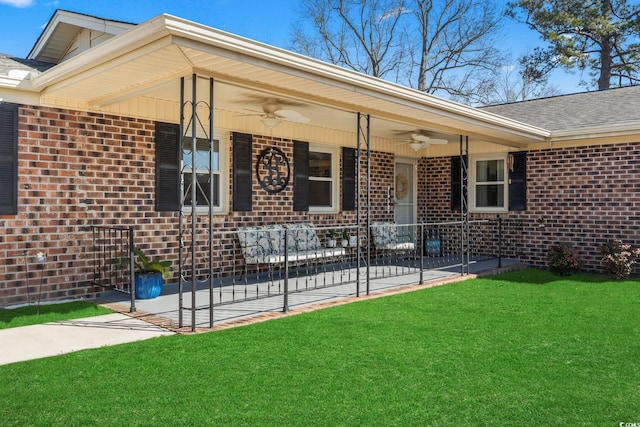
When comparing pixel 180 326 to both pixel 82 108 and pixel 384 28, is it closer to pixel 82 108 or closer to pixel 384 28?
pixel 82 108

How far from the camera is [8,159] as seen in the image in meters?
6.05

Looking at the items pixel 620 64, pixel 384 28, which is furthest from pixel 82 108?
pixel 620 64

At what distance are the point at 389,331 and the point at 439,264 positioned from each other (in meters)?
5.51

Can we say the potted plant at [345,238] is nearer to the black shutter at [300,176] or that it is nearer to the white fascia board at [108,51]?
the black shutter at [300,176]

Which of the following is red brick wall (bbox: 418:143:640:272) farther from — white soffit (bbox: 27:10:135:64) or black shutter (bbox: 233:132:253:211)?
white soffit (bbox: 27:10:135:64)

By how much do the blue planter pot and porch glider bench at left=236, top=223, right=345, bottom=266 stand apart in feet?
4.86

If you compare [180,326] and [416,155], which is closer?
[180,326]

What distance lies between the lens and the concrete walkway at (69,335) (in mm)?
4441

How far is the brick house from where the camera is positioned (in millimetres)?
5367

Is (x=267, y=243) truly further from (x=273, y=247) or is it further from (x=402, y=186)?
(x=402, y=186)

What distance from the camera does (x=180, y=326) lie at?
5.19m

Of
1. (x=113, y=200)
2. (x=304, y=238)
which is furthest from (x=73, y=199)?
(x=304, y=238)

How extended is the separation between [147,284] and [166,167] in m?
1.78

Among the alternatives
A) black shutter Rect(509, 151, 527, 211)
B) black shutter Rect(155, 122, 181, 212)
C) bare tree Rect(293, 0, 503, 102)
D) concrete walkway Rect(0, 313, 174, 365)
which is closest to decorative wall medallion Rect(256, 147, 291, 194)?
black shutter Rect(155, 122, 181, 212)
